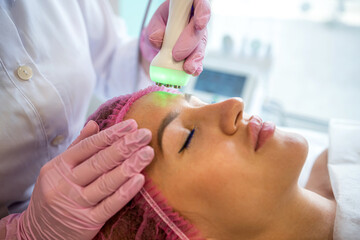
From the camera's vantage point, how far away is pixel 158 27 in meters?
0.98

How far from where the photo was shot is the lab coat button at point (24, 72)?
830 millimetres

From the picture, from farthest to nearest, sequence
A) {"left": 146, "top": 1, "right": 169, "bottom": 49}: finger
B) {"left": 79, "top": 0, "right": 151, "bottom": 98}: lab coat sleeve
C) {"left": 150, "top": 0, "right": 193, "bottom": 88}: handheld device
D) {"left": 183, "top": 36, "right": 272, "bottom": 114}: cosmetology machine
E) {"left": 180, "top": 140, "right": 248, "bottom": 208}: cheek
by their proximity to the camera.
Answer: {"left": 183, "top": 36, "right": 272, "bottom": 114}: cosmetology machine, {"left": 79, "top": 0, "right": 151, "bottom": 98}: lab coat sleeve, {"left": 146, "top": 1, "right": 169, "bottom": 49}: finger, {"left": 150, "top": 0, "right": 193, "bottom": 88}: handheld device, {"left": 180, "top": 140, "right": 248, "bottom": 208}: cheek

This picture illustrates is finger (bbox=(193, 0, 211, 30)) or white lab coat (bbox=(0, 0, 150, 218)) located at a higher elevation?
finger (bbox=(193, 0, 211, 30))

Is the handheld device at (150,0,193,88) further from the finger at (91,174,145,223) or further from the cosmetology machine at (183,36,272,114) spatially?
the cosmetology machine at (183,36,272,114)

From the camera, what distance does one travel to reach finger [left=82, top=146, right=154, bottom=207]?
661 mm

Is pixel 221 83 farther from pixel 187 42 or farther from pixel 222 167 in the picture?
pixel 222 167

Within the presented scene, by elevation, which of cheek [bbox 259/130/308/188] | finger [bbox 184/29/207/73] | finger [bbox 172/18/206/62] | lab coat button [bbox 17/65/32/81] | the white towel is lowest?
the white towel

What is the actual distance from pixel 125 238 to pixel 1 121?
1.80ft

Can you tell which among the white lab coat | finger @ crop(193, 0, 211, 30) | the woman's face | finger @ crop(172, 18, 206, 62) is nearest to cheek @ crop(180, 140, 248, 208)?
the woman's face

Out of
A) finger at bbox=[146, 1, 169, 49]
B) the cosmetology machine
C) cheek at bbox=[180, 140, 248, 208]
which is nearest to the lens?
cheek at bbox=[180, 140, 248, 208]

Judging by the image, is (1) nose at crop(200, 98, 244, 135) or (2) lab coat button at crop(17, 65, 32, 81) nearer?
(1) nose at crop(200, 98, 244, 135)

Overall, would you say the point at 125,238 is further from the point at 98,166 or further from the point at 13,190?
the point at 13,190

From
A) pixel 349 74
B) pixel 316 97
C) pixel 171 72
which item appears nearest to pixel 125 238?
pixel 171 72

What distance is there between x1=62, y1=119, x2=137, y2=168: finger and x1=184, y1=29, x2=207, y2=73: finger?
259 mm
